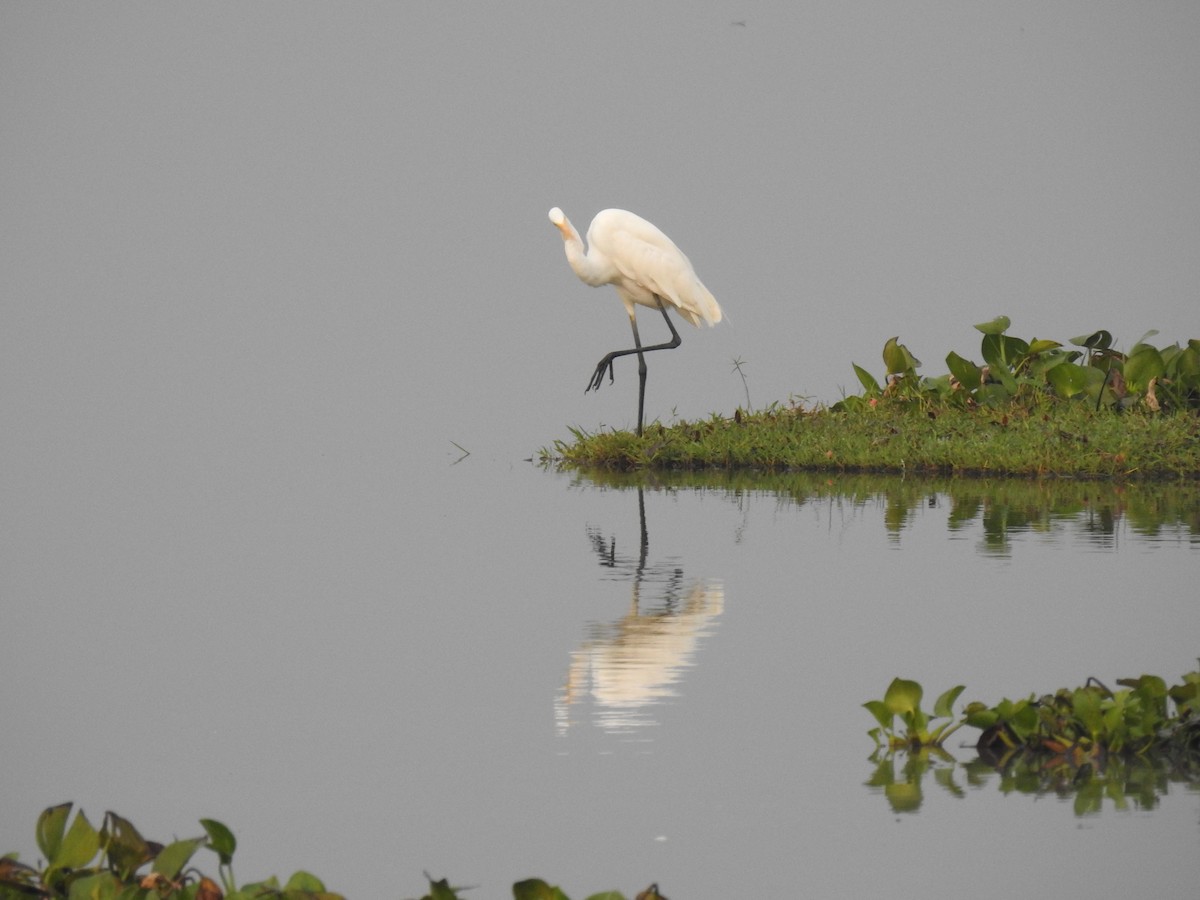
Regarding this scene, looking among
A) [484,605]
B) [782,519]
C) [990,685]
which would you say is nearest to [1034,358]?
[782,519]

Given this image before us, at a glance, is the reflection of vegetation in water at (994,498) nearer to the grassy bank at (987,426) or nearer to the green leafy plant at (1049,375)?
the grassy bank at (987,426)

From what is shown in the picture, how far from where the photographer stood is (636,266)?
13367 mm

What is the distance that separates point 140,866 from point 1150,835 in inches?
88.2

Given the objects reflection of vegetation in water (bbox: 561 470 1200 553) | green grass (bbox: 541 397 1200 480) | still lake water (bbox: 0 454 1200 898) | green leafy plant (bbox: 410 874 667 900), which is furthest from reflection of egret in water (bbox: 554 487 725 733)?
green grass (bbox: 541 397 1200 480)

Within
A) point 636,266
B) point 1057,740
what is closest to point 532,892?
point 1057,740

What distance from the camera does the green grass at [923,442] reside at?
Result: 37.4ft

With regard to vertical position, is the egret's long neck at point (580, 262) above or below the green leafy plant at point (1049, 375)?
above

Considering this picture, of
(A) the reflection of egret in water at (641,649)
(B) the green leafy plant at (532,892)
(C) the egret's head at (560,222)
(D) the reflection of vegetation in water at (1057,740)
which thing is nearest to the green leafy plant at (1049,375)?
(C) the egret's head at (560,222)

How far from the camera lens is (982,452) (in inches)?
456

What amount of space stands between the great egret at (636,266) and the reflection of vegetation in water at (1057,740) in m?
8.22

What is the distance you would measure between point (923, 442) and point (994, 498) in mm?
1653

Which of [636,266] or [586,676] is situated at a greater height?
[636,266]

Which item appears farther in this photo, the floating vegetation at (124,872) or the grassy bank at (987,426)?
the grassy bank at (987,426)

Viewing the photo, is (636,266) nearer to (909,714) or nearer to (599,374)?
(599,374)
